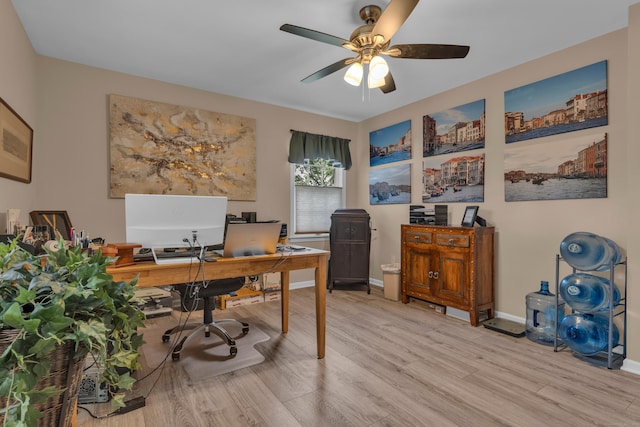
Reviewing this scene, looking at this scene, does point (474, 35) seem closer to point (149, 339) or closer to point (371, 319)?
point (371, 319)

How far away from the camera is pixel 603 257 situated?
245 cm

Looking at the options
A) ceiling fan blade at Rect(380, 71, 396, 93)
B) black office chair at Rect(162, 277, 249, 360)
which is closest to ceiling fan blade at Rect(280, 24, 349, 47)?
ceiling fan blade at Rect(380, 71, 396, 93)

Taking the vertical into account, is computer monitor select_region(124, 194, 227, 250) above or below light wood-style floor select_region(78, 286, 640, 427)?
above

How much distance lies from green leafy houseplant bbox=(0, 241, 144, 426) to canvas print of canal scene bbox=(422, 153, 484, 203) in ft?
11.6

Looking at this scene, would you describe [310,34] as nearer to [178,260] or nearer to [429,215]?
[178,260]

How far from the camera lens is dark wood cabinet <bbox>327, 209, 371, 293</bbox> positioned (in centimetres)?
445

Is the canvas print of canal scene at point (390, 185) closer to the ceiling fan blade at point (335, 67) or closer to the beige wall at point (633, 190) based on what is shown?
the ceiling fan blade at point (335, 67)

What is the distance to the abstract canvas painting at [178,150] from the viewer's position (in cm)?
341

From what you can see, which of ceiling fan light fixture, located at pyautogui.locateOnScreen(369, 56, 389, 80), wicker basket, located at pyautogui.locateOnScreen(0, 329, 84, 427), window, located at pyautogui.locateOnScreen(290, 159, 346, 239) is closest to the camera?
wicker basket, located at pyautogui.locateOnScreen(0, 329, 84, 427)

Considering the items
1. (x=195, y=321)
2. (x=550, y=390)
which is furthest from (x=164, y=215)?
(x=550, y=390)

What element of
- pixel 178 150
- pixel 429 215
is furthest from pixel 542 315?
pixel 178 150

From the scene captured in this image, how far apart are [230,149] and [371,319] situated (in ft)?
8.59

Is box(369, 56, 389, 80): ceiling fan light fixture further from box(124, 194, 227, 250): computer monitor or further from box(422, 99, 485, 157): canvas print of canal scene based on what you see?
box(422, 99, 485, 157): canvas print of canal scene

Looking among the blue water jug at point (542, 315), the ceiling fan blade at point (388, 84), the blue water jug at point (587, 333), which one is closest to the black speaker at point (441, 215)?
the blue water jug at point (542, 315)
